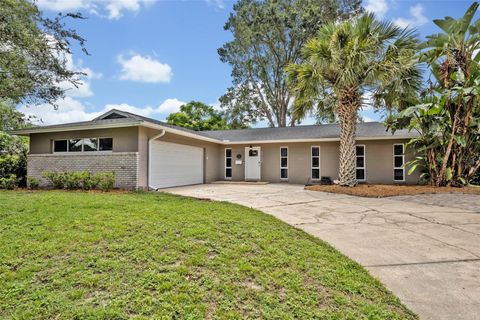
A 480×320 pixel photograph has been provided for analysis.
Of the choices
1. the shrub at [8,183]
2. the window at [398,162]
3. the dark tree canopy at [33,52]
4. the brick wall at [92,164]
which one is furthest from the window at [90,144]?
the window at [398,162]

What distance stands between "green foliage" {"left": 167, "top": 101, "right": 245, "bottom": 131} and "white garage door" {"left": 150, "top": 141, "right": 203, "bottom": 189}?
12.8m

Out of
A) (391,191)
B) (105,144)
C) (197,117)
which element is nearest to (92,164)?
(105,144)

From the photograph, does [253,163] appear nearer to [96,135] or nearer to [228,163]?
[228,163]

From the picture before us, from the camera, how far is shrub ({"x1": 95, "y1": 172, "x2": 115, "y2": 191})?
8.93 meters

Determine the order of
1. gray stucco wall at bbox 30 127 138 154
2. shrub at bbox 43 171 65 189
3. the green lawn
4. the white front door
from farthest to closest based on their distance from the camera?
the white front door → gray stucco wall at bbox 30 127 138 154 → shrub at bbox 43 171 65 189 → the green lawn

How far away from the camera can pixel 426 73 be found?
966 centimetres

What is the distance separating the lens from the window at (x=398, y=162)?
12.2 metres

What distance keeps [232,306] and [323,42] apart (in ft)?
31.4

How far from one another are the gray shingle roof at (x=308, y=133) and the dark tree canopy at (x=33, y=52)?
8438 millimetres

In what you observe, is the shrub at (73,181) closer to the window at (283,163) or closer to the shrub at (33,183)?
the shrub at (33,183)

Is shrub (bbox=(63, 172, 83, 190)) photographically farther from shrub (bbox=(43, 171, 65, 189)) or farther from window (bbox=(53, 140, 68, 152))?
window (bbox=(53, 140, 68, 152))

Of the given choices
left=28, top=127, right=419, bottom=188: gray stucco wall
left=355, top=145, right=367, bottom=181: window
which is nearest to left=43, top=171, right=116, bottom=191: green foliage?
left=28, top=127, right=419, bottom=188: gray stucco wall

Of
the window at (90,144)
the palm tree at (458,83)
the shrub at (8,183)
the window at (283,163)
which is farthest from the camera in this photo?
the window at (283,163)

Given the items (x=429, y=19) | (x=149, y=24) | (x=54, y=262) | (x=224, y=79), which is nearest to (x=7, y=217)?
(x=54, y=262)
